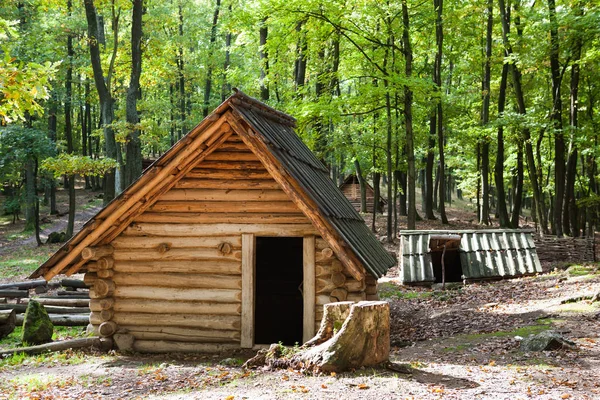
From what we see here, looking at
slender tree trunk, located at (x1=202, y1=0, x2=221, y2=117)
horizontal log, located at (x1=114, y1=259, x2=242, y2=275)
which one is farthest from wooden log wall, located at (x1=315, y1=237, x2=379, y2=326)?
slender tree trunk, located at (x1=202, y1=0, x2=221, y2=117)

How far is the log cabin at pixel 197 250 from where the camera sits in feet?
32.1

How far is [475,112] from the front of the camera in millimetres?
33594

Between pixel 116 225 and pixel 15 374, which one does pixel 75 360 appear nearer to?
pixel 15 374

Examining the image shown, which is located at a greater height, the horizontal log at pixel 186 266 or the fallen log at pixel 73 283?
the horizontal log at pixel 186 266

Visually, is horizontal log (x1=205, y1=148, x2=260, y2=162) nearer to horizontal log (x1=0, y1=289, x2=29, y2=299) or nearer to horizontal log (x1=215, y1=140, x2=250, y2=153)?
horizontal log (x1=215, y1=140, x2=250, y2=153)

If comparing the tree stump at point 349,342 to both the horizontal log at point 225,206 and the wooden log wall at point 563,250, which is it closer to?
the horizontal log at point 225,206

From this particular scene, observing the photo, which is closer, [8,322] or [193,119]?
[8,322]

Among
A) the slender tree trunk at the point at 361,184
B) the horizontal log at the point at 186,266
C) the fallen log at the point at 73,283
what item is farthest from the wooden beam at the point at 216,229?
the slender tree trunk at the point at 361,184

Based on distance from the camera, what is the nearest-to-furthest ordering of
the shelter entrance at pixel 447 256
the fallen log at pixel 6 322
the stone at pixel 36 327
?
the stone at pixel 36 327
the fallen log at pixel 6 322
the shelter entrance at pixel 447 256

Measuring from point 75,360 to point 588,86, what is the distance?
25.9 metres

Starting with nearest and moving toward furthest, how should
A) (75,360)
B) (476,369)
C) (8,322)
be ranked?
1. (476,369)
2. (75,360)
3. (8,322)

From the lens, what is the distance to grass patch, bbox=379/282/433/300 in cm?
1550

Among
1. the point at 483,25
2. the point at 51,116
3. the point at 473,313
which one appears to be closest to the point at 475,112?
the point at 483,25

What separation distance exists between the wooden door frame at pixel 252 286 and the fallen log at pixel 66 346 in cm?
264
